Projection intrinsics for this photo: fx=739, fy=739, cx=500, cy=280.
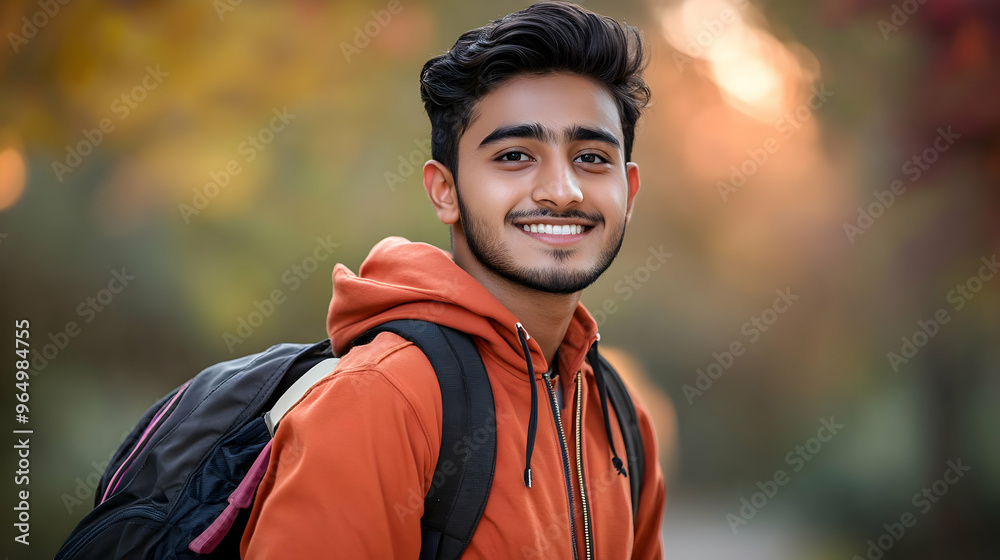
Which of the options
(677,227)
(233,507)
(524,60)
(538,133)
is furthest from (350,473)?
(677,227)

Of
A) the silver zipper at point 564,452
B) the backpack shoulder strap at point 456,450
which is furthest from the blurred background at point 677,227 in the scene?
the backpack shoulder strap at point 456,450

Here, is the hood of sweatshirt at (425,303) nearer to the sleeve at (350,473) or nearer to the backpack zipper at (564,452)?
the backpack zipper at (564,452)

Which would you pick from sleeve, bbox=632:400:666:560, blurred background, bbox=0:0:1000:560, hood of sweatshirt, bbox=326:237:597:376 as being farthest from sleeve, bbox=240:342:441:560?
blurred background, bbox=0:0:1000:560

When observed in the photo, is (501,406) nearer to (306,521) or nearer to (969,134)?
(306,521)

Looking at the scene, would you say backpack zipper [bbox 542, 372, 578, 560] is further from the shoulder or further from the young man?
the shoulder

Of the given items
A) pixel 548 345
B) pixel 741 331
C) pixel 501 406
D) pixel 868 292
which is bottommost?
pixel 501 406

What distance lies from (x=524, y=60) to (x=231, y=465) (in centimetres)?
95

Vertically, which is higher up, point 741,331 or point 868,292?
point 868,292

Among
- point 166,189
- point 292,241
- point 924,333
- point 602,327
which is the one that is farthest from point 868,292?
point 166,189

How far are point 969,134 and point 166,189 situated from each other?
429 cm

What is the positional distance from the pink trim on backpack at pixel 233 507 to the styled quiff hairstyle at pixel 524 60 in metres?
0.71

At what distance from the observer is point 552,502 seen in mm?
1355

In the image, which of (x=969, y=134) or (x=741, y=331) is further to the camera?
(x=741, y=331)

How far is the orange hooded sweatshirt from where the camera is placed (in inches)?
42.9
